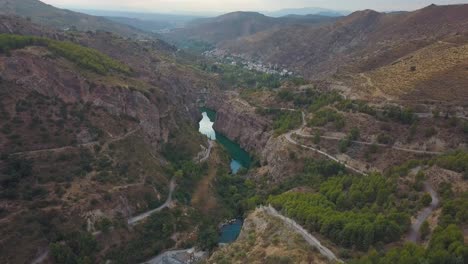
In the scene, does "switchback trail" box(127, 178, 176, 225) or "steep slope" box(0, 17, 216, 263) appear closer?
"steep slope" box(0, 17, 216, 263)

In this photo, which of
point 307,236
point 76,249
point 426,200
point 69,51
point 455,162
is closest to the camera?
point 307,236

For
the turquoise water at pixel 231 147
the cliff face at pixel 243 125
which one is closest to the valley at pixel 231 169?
the turquoise water at pixel 231 147

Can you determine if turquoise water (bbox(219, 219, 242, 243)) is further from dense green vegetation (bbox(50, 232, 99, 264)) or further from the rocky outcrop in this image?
the rocky outcrop

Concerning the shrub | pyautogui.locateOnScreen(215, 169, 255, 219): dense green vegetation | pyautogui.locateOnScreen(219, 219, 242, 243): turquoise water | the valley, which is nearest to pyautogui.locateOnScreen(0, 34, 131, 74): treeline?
the valley

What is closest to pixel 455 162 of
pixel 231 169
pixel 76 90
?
pixel 231 169

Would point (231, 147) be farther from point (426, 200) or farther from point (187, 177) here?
point (426, 200)

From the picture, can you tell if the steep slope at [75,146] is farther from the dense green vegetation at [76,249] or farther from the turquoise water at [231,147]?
the turquoise water at [231,147]
